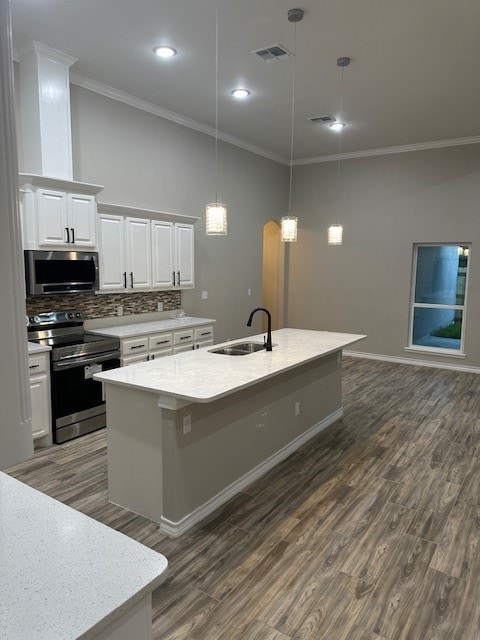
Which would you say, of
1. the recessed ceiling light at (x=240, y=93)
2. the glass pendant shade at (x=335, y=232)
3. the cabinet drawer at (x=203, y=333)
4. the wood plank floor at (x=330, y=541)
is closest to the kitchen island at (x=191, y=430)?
the wood plank floor at (x=330, y=541)

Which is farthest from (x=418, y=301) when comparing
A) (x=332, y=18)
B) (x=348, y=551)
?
(x=348, y=551)

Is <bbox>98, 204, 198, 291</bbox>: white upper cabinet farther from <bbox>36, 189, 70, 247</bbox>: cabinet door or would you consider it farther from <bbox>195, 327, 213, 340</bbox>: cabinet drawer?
<bbox>195, 327, 213, 340</bbox>: cabinet drawer

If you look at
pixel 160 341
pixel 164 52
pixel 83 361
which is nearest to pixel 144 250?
pixel 160 341

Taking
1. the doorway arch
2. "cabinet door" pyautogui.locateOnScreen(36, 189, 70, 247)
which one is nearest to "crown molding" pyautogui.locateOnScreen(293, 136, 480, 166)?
the doorway arch

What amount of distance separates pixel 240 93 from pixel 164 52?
1.21m

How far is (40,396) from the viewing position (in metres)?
3.88

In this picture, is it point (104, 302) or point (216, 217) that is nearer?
point (216, 217)

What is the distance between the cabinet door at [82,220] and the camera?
4.20 m

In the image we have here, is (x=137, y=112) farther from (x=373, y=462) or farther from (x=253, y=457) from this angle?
(x=373, y=462)

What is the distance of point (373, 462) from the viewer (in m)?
3.81

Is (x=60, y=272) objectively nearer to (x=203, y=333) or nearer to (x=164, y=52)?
(x=203, y=333)

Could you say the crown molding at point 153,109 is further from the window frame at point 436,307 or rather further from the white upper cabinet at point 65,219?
the window frame at point 436,307

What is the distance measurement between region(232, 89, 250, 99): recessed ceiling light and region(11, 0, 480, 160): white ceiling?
3.2 inches

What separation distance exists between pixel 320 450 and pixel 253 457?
33.8 inches
